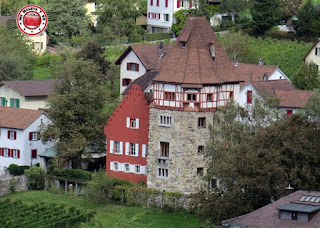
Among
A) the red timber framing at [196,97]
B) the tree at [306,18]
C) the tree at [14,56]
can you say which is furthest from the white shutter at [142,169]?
the tree at [306,18]

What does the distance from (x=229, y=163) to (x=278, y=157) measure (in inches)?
129

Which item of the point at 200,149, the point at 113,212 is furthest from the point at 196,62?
the point at 113,212

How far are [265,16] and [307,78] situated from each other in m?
26.1

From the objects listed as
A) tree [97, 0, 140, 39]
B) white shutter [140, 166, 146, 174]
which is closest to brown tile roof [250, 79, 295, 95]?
white shutter [140, 166, 146, 174]

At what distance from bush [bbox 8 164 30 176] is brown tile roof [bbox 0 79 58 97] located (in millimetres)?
13477

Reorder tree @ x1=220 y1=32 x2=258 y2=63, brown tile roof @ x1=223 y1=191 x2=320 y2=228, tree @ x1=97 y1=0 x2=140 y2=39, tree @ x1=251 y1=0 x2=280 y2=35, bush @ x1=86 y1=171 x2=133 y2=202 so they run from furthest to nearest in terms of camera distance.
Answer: tree @ x1=97 y1=0 x2=140 y2=39 → tree @ x1=251 y1=0 x2=280 y2=35 → tree @ x1=220 y1=32 x2=258 y2=63 → bush @ x1=86 y1=171 x2=133 y2=202 → brown tile roof @ x1=223 y1=191 x2=320 y2=228

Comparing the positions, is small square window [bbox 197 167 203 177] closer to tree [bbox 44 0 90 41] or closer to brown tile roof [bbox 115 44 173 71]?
brown tile roof [bbox 115 44 173 71]

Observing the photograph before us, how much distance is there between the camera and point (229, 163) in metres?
96.9

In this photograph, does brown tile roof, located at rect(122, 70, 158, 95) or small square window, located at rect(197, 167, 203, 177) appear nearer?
small square window, located at rect(197, 167, 203, 177)

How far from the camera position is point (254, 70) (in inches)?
5197

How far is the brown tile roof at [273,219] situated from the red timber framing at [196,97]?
20.0 metres

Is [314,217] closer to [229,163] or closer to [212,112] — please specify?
[229,163]

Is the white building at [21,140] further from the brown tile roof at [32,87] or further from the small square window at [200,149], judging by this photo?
the small square window at [200,149]
